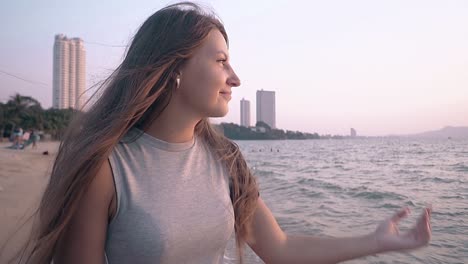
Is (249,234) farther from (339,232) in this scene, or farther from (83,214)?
(339,232)

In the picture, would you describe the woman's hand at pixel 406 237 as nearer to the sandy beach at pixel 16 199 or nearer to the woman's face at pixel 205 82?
the woman's face at pixel 205 82

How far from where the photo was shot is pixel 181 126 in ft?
5.38

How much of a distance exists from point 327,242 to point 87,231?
1.14m

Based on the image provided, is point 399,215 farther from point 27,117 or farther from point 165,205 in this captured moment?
point 27,117

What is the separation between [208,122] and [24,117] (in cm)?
5010

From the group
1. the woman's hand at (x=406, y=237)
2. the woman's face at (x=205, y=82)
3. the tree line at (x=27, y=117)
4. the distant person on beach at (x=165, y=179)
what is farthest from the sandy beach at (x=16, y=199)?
the tree line at (x=27, y=117)

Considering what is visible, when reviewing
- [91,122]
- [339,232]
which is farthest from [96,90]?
[339,232]

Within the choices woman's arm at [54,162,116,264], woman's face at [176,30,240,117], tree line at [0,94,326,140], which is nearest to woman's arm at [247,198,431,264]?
woman's face at [176,30,240,117]

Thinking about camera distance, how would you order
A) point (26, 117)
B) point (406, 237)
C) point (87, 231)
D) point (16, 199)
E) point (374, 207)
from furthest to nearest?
point (26, 117)
point (374, 207)
point (16, 199)
point (406, 237)
point (87, 231)

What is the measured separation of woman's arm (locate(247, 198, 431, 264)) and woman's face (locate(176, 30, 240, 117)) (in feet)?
1.94

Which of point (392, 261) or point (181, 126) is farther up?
point (181, 126)

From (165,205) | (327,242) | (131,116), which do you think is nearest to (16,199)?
(131,116)

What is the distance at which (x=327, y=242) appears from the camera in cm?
174

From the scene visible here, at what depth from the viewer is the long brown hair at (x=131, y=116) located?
1.31 meters
